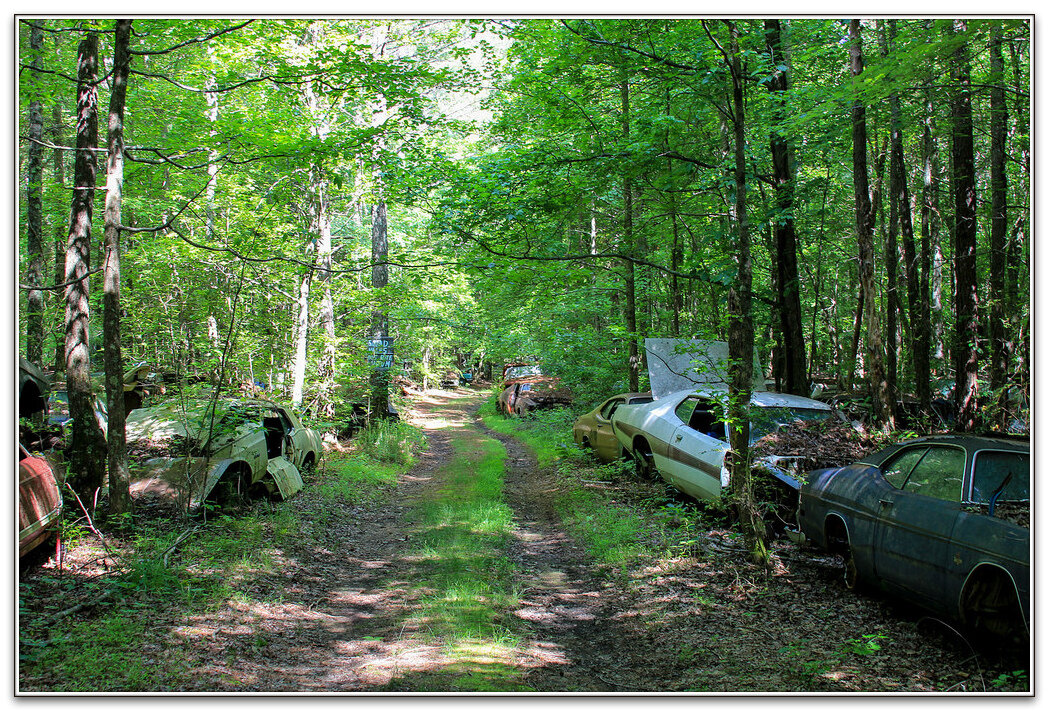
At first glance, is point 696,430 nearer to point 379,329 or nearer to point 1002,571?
point 1002,571

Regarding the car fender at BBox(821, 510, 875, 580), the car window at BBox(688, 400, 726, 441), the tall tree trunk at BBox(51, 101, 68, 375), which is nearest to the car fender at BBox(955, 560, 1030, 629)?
the car fender at BBox(821, 510, 875, 580)

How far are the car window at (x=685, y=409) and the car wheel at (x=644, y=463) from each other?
1125 mm

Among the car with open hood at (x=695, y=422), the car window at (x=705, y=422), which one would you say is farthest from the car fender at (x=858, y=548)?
the car window at (x=705, y=422)

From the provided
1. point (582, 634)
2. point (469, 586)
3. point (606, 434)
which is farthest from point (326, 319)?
point (582, 634)

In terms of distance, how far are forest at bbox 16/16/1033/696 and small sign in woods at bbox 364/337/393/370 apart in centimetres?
11

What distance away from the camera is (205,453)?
275 inches

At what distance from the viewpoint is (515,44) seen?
11750 millimetres

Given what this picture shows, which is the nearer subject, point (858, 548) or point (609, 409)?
point (858, 548)

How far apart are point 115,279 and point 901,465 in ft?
24.8

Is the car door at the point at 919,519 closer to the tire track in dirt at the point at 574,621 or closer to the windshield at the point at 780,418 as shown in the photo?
the tire track in dirt at the point at 574,621

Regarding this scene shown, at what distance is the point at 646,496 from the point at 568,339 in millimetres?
8068

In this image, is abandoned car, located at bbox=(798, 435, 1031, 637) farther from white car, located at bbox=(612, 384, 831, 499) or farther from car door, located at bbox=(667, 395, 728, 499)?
car door, located at bbox=(667, 395, 728, 499)

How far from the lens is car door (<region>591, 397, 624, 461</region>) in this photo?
1125cm
